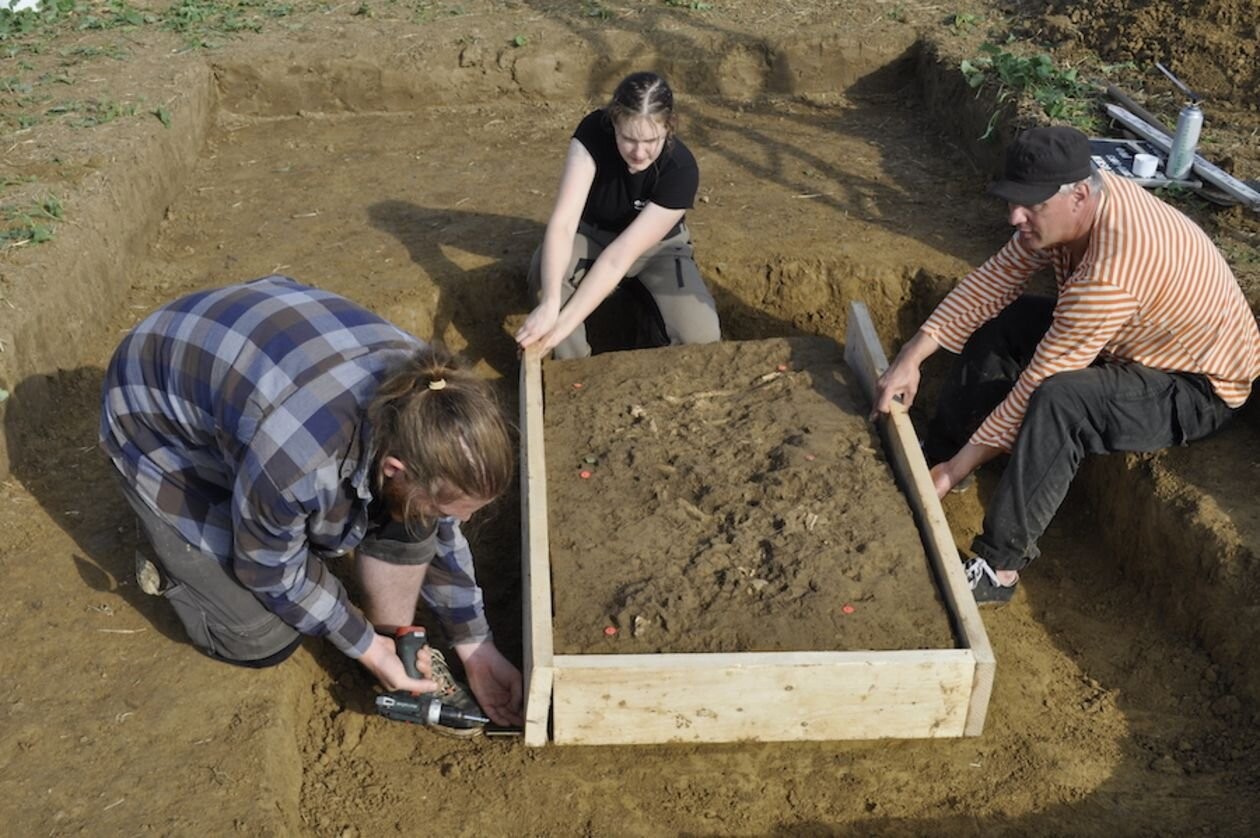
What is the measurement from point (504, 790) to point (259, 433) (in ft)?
5.08

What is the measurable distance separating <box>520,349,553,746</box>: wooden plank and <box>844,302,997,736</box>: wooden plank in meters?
1.25

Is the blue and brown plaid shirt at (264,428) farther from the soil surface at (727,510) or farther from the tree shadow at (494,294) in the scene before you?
the tree shadow at (494,294)

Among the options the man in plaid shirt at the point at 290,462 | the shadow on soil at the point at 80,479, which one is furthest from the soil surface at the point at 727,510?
the shadow on soil at the point at 80,479

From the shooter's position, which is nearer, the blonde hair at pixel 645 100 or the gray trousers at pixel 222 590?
the gray trousers at pixel 222 590

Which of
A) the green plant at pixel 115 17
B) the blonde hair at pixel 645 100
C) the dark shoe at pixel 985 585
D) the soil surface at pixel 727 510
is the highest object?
the blonde hair at pixel 645 100

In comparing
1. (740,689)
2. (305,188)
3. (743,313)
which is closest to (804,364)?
(743,313)

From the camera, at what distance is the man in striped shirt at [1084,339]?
13.1 feet

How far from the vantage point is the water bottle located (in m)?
5.71

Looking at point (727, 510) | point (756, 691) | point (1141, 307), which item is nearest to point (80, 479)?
point (727, 510)

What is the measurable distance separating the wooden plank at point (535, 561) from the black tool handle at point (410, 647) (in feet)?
1.06

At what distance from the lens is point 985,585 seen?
447cm

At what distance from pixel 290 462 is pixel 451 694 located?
4.30ft

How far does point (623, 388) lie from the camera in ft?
16.1

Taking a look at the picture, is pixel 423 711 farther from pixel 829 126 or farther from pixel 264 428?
pixel 829 126
